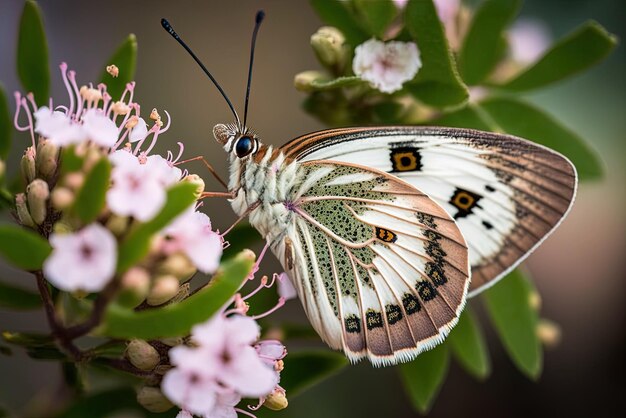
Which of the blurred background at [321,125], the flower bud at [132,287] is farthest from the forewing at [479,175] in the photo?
the blurred background at [321,125]

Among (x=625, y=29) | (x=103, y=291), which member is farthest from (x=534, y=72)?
(x=625, y=29)

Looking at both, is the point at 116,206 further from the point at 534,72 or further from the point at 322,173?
the point at 534,72

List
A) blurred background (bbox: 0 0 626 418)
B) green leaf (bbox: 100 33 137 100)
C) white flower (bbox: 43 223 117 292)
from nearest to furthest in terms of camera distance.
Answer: white flower (bbox: 43 223 117 292) → green leaf (bbox: 100 33 137 100) → blurred background (bbox: 0 0 626 418)

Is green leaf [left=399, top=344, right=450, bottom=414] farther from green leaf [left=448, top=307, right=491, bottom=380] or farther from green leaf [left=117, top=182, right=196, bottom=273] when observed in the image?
green leaf [left=117, top=182, right=196, bottom=273]

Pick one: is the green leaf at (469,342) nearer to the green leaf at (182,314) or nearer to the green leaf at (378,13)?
the green leaf at (378,13)

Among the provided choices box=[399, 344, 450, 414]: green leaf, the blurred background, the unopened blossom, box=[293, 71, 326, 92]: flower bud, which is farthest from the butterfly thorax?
the blurred background

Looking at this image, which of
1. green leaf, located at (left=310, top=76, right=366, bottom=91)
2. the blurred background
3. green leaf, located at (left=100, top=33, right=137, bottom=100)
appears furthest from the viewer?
the blurred background
